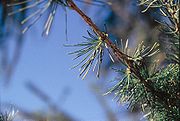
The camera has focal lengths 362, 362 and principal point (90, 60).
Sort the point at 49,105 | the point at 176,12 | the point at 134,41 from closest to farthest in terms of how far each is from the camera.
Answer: the point at 176,12 < the point at 49,105 < the point at 134,41

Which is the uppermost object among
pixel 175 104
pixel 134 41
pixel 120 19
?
pixel 120 19

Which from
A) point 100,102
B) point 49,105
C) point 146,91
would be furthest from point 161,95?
point 100,102

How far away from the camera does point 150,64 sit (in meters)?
0.39

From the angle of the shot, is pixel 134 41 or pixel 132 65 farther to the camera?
pixel 134 41

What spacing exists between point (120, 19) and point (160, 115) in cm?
91

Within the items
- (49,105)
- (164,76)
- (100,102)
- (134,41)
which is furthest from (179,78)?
(134,41)

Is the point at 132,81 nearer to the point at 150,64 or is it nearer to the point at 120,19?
the point at 150,64

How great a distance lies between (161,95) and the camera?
359mm

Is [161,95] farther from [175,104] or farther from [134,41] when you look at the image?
[134,41]

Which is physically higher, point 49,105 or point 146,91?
point 49,105

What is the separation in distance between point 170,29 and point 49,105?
1.19ft

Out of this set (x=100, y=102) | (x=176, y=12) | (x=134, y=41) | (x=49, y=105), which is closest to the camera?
(x=176, y=12)

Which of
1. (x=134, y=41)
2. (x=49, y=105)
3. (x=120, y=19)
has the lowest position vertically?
(x=49, y=105)

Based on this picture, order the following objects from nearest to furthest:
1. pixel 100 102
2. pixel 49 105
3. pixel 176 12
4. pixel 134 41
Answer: pixel 176 12
pixel 49 105
pixel 100 102
pixel 134 41
